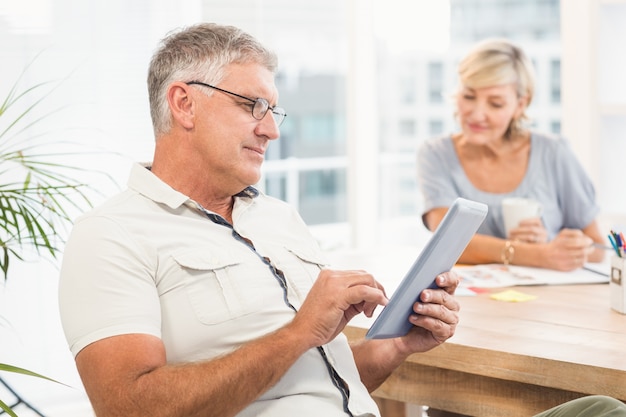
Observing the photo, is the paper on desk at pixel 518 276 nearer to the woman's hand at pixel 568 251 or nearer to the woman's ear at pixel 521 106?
the woman's hand at pixel 568 251

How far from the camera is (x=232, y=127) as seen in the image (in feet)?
5.51

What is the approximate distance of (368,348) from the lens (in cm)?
180

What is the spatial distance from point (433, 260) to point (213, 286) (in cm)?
39

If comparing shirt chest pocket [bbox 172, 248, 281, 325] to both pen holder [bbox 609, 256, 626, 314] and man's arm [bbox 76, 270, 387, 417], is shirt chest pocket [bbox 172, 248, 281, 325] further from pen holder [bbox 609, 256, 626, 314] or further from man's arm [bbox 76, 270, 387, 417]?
pen holder [bbox 609, 256, 626, 314]

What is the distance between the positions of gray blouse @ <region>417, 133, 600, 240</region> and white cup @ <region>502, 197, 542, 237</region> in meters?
0.27

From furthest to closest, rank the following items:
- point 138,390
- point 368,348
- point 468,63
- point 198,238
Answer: point 468,63 < point 368,348 < point 198,238 < point 138,390

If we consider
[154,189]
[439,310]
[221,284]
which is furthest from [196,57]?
[439,310]

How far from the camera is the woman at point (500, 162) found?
2.71 meters

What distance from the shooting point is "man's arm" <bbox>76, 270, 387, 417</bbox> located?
1350 mm

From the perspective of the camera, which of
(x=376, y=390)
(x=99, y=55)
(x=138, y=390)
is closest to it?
(x=138, y=390)

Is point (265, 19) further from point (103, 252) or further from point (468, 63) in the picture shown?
point (103, 252)

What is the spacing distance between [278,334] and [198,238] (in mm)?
277

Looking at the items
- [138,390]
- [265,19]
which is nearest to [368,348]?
[138,390]

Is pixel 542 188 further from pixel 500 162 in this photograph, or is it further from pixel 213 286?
pixel 213 286
